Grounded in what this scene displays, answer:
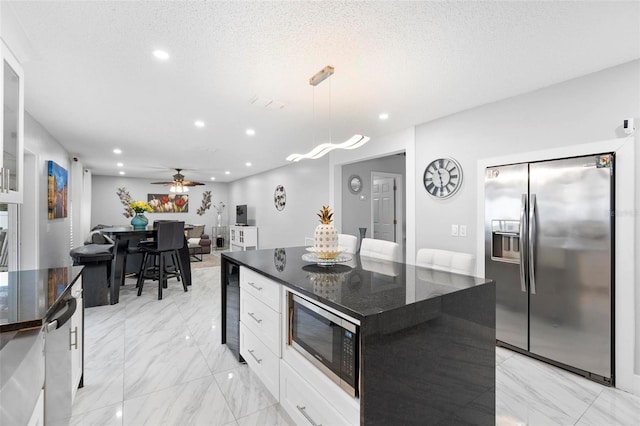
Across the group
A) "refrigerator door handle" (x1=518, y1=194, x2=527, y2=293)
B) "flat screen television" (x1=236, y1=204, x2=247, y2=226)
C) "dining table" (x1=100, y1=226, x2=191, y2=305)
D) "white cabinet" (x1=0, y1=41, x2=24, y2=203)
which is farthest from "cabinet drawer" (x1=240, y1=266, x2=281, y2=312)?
"flat screen television" (x1=236, y1=204, x2=247, y2=226)

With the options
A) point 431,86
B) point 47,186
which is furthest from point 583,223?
point 47,186

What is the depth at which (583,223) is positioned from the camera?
7.53ft

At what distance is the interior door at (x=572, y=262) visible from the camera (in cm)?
221

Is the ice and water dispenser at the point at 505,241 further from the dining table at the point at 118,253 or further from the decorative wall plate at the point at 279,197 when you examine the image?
the decorative wall plate at the point at 279,197

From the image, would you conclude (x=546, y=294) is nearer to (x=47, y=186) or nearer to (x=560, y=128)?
(x=560, y=128)

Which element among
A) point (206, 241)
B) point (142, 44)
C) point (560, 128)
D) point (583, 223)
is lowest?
point (206, 241)

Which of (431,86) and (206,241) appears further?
(206,241)

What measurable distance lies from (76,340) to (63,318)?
853 mm

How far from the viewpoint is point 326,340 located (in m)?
1.36

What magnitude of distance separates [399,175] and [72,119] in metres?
5.16

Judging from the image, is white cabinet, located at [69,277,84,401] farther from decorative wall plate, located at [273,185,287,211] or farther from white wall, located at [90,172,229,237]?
white wall, located at [90,172,229,237]

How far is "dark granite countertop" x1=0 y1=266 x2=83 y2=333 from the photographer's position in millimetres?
1029

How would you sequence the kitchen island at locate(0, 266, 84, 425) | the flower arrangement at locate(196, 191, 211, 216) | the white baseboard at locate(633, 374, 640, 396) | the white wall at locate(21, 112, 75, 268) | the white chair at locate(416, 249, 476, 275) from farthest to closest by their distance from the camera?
the flower arrangement at locate(196, 191, 211, 216) → the white wall at locate(21, 112, 75, 268) → the white baseboard at locate(633, 374, 640, 396) → the white chair at locate(416, 249, 476, 275) → the kitchen island at locate(0, 266, 84, 425)

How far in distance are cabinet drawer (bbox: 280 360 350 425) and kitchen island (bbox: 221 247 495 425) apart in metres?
0.11
